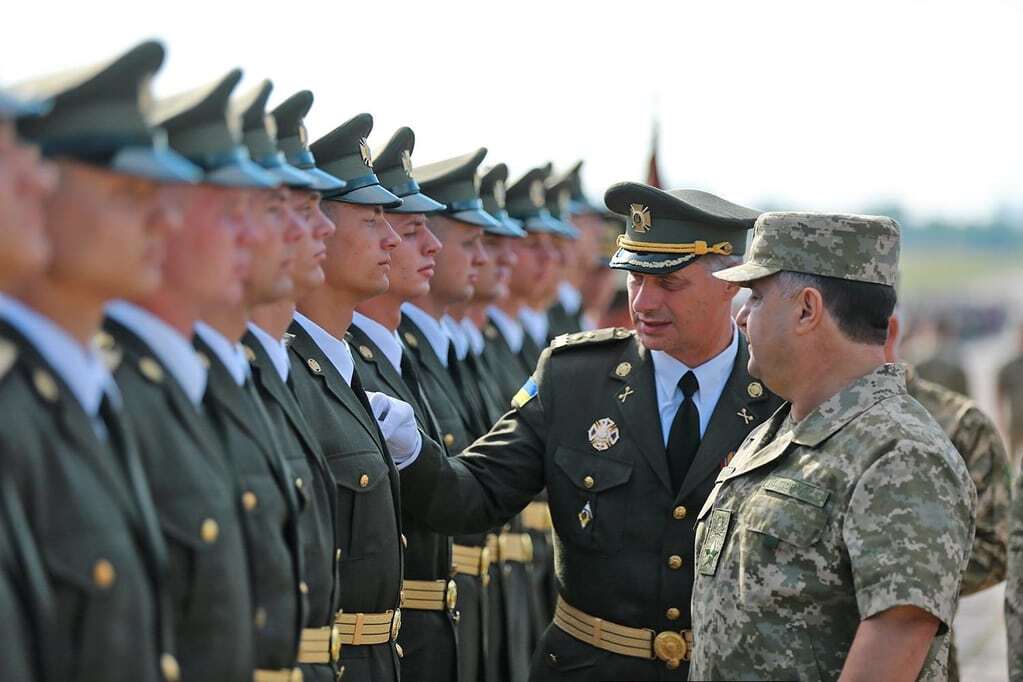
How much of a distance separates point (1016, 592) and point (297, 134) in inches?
122

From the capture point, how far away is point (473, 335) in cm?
853

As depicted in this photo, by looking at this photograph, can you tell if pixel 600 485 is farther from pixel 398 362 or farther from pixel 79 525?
pixel 79 525

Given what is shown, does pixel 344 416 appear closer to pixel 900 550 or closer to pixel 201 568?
pixel 201 568

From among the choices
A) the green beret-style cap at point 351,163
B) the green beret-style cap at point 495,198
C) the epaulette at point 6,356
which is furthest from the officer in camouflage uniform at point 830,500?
the green beret-style cap at point 495,198

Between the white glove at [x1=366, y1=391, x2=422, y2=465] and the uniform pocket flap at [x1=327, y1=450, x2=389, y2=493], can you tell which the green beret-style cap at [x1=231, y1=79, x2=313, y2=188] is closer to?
the uniform pocket flap at [x1=327, y1=450, x2=389, y2=493]

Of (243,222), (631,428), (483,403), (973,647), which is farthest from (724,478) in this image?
(973,647)

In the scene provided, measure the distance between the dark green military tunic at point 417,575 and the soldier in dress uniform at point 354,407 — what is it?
0.61 m

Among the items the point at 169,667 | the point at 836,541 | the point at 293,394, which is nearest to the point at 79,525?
the point at 169,667

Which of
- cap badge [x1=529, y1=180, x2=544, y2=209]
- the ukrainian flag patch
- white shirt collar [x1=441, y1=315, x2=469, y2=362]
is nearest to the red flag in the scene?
cap badge [x1=529, y1=180, x2=544, y2=209]

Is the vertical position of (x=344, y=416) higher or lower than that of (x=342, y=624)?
higher

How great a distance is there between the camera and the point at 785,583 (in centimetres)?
425

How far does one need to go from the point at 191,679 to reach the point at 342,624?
144cm

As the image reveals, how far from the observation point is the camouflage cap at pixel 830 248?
448 centimetres

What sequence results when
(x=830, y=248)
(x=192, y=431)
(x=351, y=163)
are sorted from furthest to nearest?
(x=351, y=163) → (x=830, y=248) → (x=192, y=431)
